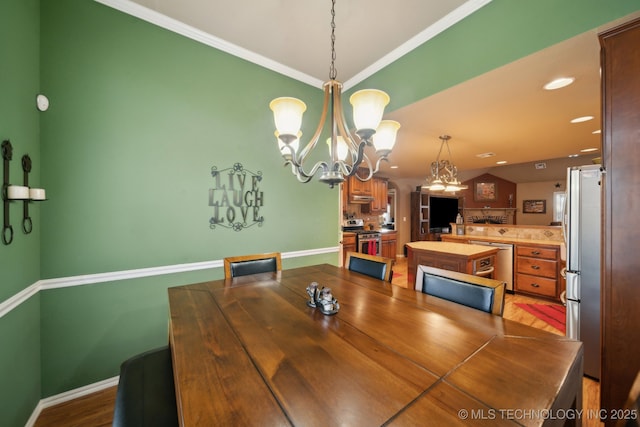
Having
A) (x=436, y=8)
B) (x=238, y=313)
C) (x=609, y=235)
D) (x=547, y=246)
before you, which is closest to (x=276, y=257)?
(x=238, y=313)

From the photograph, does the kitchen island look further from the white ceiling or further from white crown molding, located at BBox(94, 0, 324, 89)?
white crown molding, located at BBox(94, 0, 324, 89)

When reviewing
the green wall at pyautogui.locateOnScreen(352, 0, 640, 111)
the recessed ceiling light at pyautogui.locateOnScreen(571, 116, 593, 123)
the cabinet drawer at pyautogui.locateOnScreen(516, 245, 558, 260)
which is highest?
the green wall at pyautogui.locateOnScreen(352, 0, 640, 111)

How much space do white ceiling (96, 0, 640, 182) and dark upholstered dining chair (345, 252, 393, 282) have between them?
1.47 m

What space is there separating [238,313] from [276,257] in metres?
0.92

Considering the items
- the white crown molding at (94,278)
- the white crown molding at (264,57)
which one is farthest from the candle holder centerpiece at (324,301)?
the white crown molding at (264,57)

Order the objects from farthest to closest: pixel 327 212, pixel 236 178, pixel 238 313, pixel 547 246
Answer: pixel 547 246
pixel 327 212
pixel 236 178
pixel 238 313

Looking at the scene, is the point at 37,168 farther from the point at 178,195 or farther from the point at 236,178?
the point at 236,178

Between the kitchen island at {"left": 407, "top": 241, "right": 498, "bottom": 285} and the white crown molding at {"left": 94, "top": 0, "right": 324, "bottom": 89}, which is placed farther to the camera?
the kitchen island at {"left": 407, "top": 241, "right": 498, "bottom": 285}

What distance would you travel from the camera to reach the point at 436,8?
1.81 metres

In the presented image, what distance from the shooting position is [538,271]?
360 cm

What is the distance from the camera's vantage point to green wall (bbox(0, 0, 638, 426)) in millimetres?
1415

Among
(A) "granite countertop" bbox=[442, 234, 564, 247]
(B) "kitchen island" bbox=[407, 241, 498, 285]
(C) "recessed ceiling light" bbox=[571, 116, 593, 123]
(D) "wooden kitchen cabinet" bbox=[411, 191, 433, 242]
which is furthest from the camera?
(D) "wooden kitchen cabinet" bbox=[411, 191, 433, 242]

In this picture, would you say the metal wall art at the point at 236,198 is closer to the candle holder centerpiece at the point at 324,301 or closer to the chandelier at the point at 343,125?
the chandelier at the point at 343,125

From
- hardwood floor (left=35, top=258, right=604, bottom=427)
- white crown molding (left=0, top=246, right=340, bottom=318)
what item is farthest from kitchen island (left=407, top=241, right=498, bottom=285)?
white crown molding (left=0, top=246, right=340, bottom=318)
